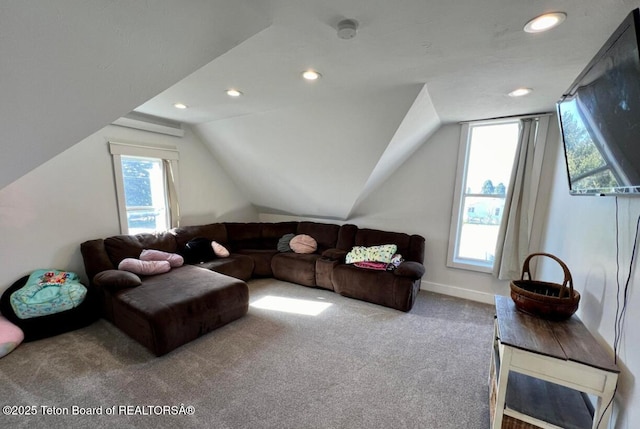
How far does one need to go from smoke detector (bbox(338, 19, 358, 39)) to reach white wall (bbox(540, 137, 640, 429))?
5.15 ft

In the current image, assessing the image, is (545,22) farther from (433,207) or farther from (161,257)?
(161,257)

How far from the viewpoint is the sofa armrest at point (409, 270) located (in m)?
2.86

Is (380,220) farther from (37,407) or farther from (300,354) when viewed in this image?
(37,407)

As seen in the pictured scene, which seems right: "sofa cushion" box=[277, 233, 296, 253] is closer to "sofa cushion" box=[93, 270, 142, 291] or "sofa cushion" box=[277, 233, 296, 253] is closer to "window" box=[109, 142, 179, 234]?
"window" box=[109, 142, 179, 234]

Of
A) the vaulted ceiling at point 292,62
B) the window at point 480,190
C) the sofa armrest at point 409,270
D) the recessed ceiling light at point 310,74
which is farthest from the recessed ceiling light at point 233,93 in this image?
the window at point 480,190

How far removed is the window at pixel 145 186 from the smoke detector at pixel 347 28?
3.08m

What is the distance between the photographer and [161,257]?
307 cm

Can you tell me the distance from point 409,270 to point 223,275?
2161 millimetres

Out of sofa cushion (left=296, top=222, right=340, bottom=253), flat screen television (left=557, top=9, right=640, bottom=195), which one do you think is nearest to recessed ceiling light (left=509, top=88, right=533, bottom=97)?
flat screen television (left=557, top=9, right=640, bottom=195)

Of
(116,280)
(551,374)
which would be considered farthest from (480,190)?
(116,280)

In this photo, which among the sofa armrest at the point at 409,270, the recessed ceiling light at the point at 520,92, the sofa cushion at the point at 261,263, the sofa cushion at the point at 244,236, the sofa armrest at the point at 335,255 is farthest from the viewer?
the sofa cushion at the point at 244,236

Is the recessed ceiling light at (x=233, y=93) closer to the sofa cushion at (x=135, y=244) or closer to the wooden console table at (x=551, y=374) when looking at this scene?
the sofa cushion at (x=135, y=244)

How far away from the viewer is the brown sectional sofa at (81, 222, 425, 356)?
7.13 ft

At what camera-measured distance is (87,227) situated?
289 centimetres
